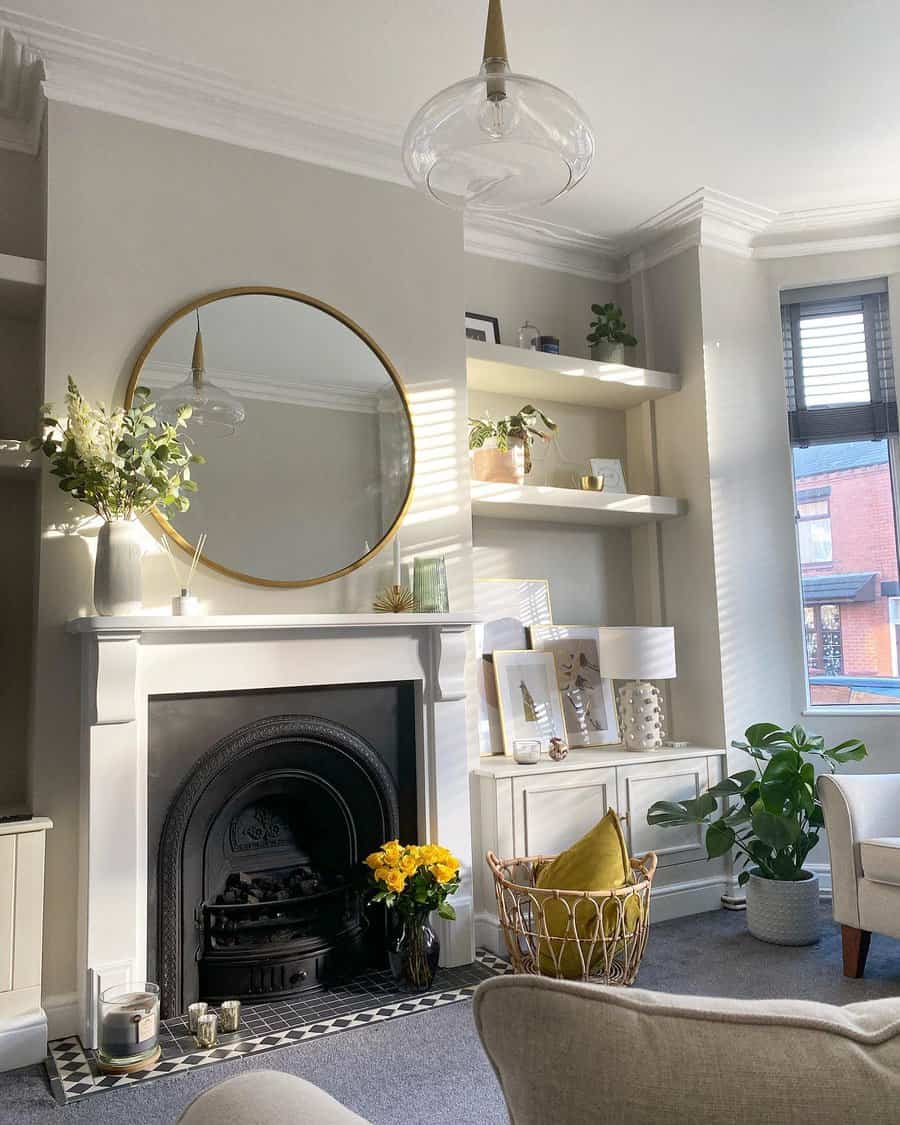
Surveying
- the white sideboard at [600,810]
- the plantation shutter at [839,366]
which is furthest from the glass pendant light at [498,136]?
the plantation shutter at [839,366]

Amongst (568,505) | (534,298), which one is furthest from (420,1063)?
(534,298)

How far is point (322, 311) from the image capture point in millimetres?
3262

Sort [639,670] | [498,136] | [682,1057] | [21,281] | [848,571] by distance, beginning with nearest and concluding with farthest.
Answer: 1. [682,1057]
2. [498,136]
3. [21,281]
4. [639,670]
5. [848,571]

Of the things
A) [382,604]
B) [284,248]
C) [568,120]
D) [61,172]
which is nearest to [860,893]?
[382,604]

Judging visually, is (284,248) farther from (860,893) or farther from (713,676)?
(860,893)

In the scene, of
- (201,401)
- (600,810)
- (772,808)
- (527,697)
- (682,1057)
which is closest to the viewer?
(682,1057)

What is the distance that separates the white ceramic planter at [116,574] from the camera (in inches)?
104

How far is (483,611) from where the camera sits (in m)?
3.89

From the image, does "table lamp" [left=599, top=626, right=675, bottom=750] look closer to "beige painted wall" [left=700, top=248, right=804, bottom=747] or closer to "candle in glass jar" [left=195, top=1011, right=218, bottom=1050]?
"beige painted wall" [left=700, top=248, right=804, bottom=747]

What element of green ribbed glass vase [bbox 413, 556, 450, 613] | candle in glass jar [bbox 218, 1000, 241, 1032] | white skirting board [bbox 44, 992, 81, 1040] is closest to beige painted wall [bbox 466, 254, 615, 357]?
green ribbed glass vase [bbox 413, 556, 450, 613]

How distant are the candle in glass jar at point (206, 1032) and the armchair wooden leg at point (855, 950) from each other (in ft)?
6.67

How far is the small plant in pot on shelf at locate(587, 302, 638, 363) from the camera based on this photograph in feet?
13.9

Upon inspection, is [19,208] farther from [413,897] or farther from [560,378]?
[413,897]

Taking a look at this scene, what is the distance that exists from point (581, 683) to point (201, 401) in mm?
2068
